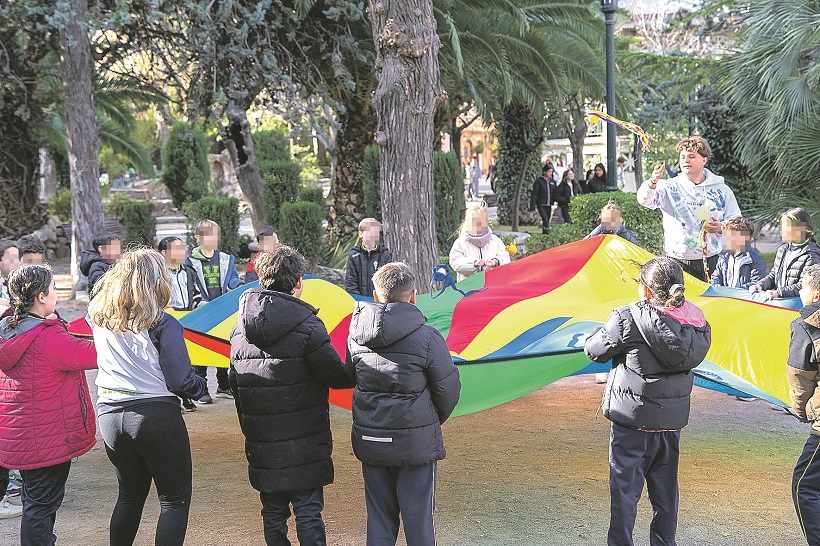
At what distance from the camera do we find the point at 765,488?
16.0 ft

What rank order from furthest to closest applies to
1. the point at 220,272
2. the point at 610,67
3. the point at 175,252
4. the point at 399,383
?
the point at 610,67 → the point at 220,272 → the point at 175,252 → the point at 399,383

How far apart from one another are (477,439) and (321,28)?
27.0 feet

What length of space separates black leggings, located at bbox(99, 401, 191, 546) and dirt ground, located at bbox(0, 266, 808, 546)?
737 millimetres

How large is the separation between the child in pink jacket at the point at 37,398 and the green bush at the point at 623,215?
→ 317 inches

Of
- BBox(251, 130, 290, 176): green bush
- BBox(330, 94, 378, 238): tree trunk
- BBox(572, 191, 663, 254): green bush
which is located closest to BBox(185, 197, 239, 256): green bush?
BBox(330, 94, 378, 238): tree trunk

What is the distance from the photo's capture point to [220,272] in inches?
260

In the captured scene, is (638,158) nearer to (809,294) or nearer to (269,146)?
(809,294)

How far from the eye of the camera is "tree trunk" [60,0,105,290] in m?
11.8

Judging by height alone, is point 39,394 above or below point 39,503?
above

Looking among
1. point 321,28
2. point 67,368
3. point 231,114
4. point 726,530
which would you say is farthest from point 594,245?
point 231,114

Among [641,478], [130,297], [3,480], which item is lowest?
[3,480]

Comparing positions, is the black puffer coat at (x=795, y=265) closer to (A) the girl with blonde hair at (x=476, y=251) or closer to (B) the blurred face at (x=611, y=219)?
(B) the blurred face at (x=611, y=219)

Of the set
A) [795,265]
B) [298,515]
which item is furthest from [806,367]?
[298,515]

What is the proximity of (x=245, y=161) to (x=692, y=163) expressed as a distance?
9924 millimetres
